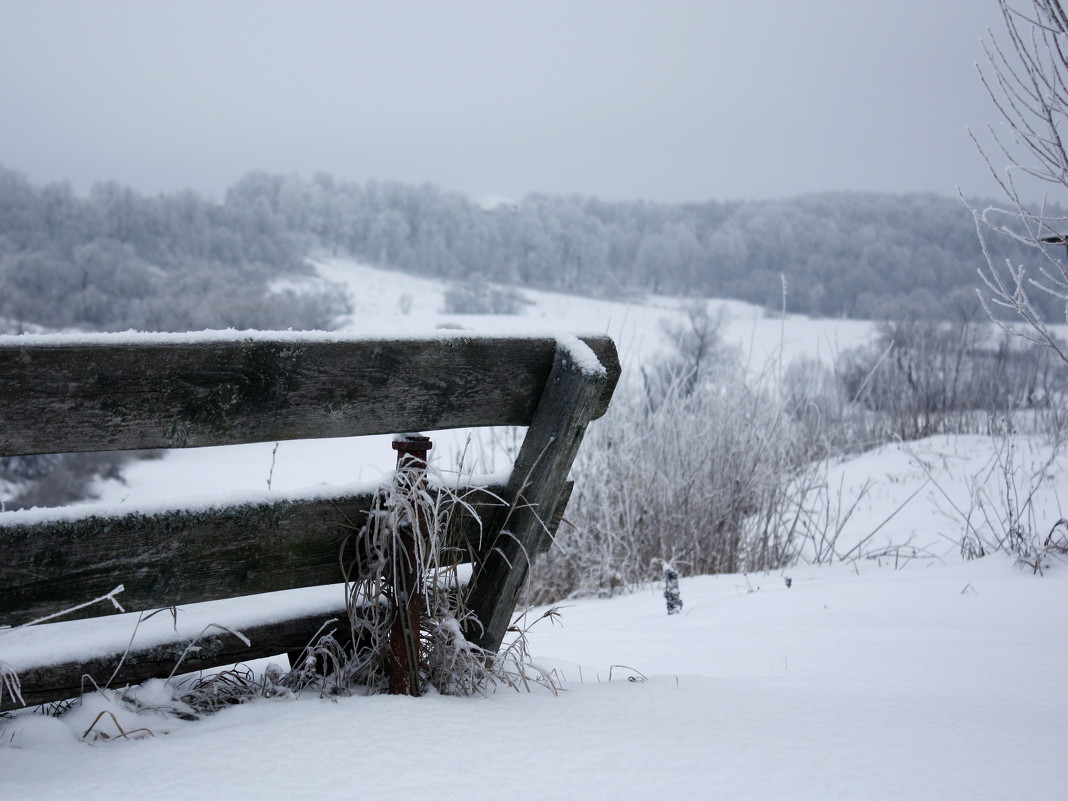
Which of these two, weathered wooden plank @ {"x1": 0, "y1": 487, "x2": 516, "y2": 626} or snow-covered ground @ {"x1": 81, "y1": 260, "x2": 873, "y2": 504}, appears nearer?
weathered wooden plank @ {"x1": 0, "y1": 487, "x2": 516, "y2": 626}

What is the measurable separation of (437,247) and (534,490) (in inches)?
2709

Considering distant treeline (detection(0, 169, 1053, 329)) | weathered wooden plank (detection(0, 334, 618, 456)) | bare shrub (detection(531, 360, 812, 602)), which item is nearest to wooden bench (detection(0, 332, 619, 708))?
weathered wooden plank (detection(0, 334, 618, 456))

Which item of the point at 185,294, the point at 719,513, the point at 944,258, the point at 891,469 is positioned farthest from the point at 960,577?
the point at 944,258

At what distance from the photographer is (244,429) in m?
1.40

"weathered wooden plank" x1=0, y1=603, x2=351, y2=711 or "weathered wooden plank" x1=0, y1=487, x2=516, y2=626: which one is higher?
"weathered wooden plank" x1=0, y1=487, x2=516, y2=626

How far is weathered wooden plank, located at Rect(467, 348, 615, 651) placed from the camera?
1.73m

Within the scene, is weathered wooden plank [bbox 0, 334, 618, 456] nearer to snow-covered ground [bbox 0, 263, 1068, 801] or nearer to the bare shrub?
snow-covered ground [bbox 0, 263, 1068, 801]

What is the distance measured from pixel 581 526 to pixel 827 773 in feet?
12.3

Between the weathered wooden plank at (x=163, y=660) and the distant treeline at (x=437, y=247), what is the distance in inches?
1198

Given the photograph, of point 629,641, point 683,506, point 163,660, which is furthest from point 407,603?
point 683,506

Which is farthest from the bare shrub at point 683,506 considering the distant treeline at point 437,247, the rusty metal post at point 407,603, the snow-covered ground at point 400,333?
the distant treeline at point 437,247

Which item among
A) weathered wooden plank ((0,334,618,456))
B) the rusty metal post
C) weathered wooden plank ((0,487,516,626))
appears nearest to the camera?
weathered wooden plank ((0,334,618,456))

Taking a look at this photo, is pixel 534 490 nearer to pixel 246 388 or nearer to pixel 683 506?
pixel 246 388

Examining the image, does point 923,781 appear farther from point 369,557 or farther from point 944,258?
point 944,258
